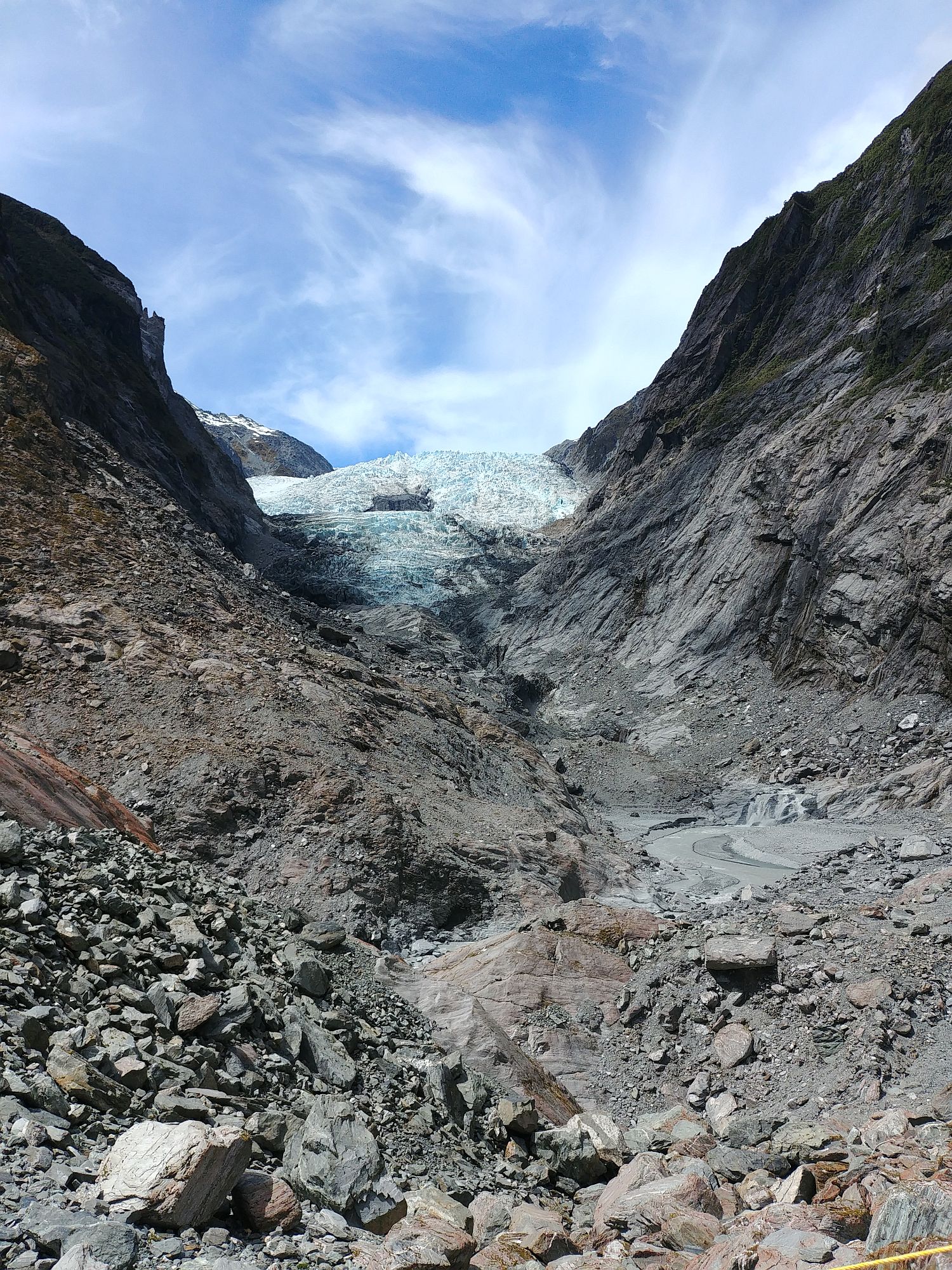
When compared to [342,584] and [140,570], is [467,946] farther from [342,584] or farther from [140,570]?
[342,584]

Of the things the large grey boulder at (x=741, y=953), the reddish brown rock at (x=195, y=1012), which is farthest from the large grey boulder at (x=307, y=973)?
the large grey boulder at (x=741, y=953)

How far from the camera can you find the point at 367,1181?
6066 millimetres

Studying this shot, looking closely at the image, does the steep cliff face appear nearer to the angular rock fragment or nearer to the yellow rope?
the yellow rope

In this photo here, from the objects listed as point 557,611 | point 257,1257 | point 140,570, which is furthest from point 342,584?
point 257,1257

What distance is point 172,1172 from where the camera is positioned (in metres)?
4.87

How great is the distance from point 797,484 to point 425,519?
5551 centimetres

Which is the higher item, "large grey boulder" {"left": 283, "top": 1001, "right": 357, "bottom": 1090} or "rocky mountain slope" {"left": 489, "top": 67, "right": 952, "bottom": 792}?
"rocky mountain slope" {"left": 489, "top": 67, "right": 952, "bottom": 792}

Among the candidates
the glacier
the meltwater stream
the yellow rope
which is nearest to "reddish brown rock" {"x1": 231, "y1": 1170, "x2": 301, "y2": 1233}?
the yellow rope

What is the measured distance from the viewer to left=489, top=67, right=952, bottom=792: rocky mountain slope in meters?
39.0

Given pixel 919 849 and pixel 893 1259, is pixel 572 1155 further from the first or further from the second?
pixel 919 849

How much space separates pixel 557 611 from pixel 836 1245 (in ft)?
193

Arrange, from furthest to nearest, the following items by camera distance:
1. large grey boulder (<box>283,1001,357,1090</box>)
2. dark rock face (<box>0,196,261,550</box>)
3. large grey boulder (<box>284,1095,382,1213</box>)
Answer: dark rock face (<box>0,196,261,550</box>)
large grey boulder (<box>283,1001,357,1090</box>)
large grey boulder (<box>284,1095,382,1213</box>)

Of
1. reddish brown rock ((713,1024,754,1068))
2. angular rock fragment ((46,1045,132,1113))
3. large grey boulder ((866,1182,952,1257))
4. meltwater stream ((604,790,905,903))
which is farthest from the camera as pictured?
meltwater stream ((604,790,905,903))

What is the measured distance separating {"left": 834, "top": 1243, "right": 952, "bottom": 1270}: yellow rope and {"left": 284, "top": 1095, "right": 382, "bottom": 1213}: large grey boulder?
329 cm
